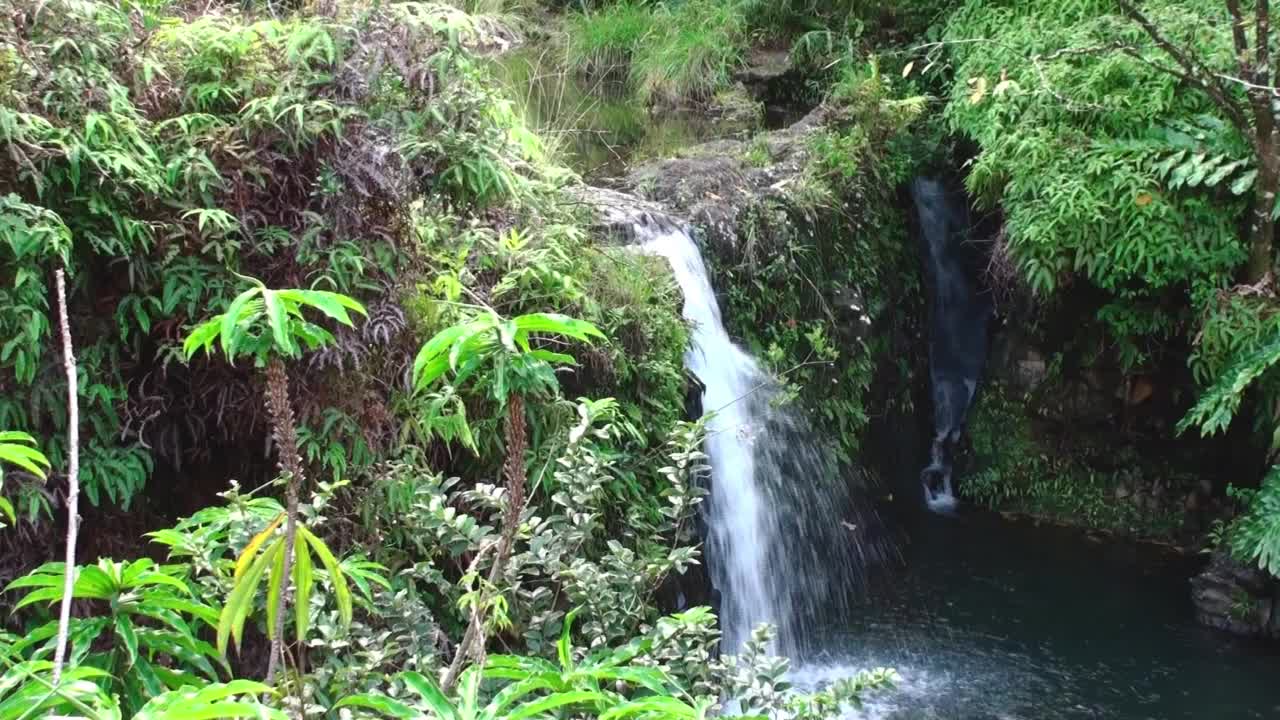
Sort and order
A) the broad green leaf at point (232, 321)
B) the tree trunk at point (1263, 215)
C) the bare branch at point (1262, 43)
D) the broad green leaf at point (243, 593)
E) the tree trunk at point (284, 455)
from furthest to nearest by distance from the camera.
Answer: the tree trunk at point (1263, 215) → the bare branch at point (1262, 43) → the broad green leaf at point (243, 593) → the tree trunk at point (284, 455) → the broad green leaf at point (232, 321)

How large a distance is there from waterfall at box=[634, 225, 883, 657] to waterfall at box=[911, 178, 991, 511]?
1.97 metres

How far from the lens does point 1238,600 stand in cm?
623

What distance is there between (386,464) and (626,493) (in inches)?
52.6

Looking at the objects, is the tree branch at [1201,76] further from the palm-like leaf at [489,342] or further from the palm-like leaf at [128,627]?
the palm-like leaf at [128,627]

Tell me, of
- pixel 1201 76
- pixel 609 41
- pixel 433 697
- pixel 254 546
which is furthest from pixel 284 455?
pixel 609 41

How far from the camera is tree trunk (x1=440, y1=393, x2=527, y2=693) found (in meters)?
1.69

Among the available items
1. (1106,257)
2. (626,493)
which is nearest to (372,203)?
(626,493)

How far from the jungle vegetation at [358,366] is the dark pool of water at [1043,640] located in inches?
27.6

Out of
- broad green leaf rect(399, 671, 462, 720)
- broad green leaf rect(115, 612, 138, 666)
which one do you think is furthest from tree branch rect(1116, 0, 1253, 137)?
broad green leaf rect(115, 612, 138, 666)

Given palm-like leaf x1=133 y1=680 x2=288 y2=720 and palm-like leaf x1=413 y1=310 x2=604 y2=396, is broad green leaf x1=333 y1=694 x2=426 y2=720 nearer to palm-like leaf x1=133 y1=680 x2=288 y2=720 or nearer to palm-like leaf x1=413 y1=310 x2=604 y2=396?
palm-like leaf x1=133 y1=680 x2=288 y2=720

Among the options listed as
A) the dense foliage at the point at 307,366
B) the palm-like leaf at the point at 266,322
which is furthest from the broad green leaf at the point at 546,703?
the palm-like leaf at the point at 266,322

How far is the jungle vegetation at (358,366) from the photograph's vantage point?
1.86 meters

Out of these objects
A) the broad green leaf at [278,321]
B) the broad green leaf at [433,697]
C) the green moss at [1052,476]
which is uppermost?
the broad green leaf at [278,321]

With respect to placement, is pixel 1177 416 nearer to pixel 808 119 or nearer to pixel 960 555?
pixel 960 555
